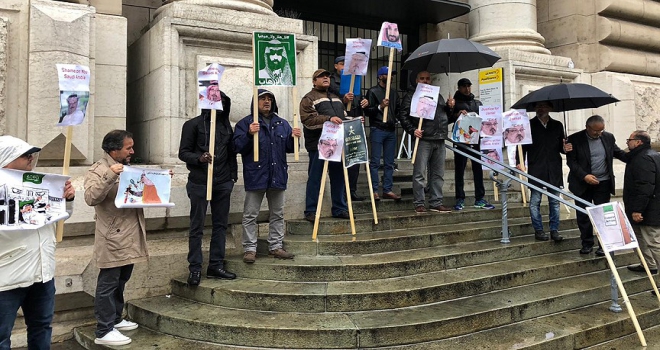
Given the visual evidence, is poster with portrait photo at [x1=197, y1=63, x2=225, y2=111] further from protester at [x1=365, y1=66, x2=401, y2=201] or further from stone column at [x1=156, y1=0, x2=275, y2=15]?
protester at [x1=365, y1=66, x2=401, y2=201]

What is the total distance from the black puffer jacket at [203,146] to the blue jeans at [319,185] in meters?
1.21

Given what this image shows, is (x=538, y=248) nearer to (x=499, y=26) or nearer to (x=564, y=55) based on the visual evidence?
(x=499, y=26)

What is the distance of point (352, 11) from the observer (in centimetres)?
998

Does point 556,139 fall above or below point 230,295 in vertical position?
above

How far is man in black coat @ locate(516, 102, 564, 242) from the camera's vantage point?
21.3 ft

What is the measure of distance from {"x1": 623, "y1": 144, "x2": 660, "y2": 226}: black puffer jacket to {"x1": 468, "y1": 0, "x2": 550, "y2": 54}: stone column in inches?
163

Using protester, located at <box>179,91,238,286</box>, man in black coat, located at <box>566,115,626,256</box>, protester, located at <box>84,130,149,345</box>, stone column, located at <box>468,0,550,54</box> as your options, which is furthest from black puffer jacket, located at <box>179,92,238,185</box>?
stone column, located at <box>468,0,550,54</box>

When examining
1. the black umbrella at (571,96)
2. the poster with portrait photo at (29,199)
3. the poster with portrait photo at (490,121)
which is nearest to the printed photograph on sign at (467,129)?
the poster with portrait photo at (490,121)

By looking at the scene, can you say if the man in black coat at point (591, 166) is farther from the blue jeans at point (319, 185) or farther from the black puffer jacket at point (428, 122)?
the blue jeans at point (319, 185)

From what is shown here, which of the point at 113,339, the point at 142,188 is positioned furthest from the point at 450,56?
the point at 113,339

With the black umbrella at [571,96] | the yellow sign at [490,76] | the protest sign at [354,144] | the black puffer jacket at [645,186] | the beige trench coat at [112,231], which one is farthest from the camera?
the yellow sign at [490,76]

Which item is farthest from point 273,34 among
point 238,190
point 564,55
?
point 564,55

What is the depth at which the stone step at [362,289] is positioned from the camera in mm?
4520

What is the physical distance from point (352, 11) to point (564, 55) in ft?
15.3
